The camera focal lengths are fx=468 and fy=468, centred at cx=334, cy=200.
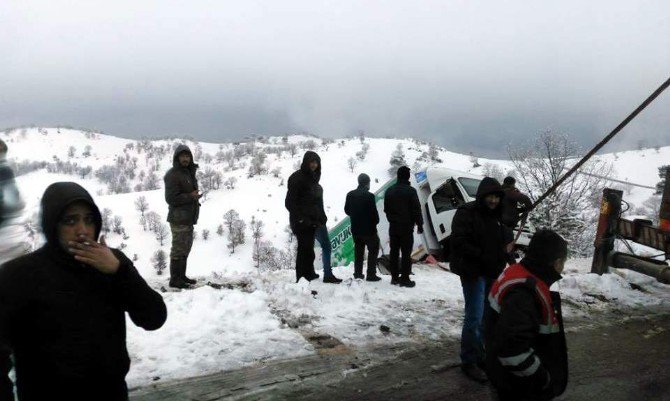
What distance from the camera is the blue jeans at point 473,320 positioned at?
4.36 metres

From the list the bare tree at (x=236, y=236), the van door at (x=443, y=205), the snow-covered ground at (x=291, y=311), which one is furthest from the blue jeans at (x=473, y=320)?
the bare tree at (x=236, y=236)

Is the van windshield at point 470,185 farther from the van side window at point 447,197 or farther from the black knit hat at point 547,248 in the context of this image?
the black knit hat at point 547,248

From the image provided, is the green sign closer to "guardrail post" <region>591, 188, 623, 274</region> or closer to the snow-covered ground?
the snow-covered ground

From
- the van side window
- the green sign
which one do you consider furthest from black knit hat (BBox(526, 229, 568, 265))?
the green sign

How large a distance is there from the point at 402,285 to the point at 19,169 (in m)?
5.74

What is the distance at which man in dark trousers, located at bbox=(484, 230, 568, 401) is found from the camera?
239cm

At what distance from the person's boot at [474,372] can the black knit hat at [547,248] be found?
7.11 feet

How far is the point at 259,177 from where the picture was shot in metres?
96.9

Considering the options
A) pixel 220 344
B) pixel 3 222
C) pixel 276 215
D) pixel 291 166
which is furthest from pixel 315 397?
pixel 291 166

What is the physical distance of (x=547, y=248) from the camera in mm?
2562

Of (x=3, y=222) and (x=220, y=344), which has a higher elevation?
(x=3, y=222)

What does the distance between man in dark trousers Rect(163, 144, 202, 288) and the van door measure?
6.53 m

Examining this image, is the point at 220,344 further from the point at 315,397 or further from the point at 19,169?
the point at 19,169

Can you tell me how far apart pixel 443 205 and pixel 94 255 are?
34.8 feet
